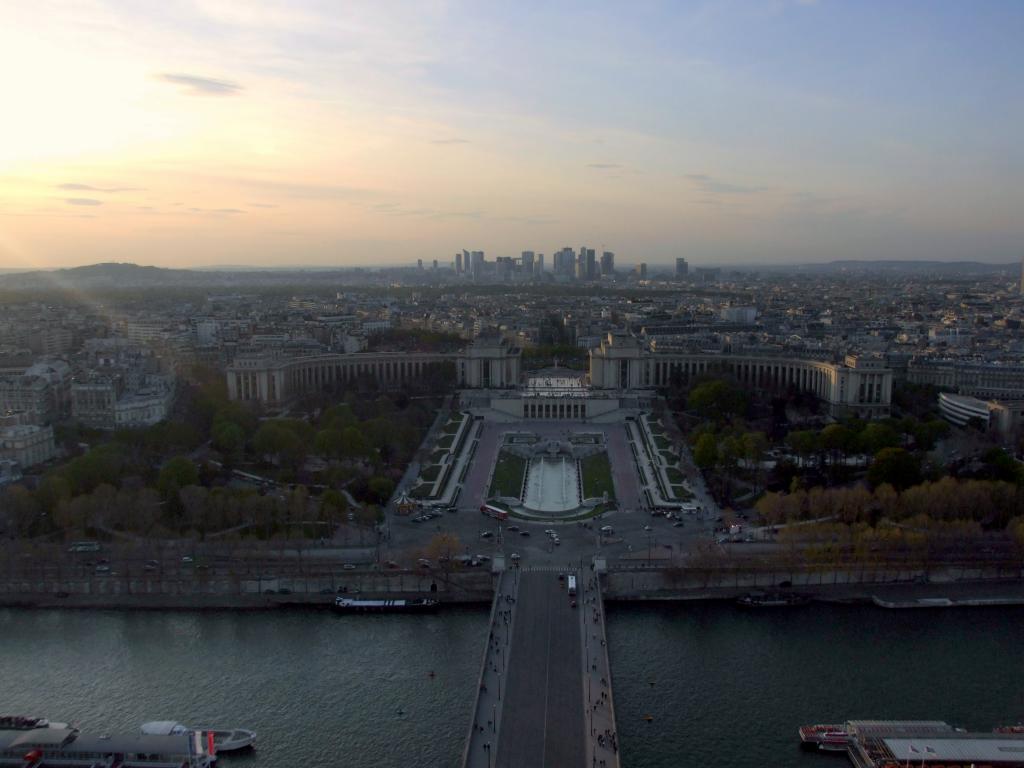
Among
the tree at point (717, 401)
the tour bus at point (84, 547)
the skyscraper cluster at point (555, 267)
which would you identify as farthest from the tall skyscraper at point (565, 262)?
the tour bus at point (84, 547)

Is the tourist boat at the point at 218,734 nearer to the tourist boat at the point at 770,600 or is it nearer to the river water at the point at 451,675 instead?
the river water at the point at 451,675

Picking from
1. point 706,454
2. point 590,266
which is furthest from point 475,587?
point 590,266

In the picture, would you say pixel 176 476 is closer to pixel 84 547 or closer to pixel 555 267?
pixel 84 547

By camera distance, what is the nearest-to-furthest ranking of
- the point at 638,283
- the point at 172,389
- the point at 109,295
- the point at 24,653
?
1. the point at 24,653
2. the point at 172,389
3. the point at 109,295
4. the point at 638,283

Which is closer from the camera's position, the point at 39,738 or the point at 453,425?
the point at 39,738

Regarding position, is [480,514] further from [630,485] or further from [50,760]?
[50,760]

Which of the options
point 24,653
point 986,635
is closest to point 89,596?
point 24,653
